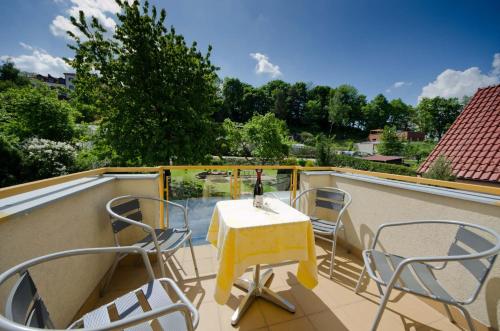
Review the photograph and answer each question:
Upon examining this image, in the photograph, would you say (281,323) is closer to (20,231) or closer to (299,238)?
(299,238)

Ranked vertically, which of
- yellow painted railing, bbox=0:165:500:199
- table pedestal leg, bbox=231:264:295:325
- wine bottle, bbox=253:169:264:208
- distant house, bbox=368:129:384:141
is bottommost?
table pedestal leg, bbox=231:264:295:325

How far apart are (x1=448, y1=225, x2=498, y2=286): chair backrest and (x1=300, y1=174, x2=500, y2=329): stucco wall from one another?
0.53 feet

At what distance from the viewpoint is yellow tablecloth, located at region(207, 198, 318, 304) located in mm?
1310

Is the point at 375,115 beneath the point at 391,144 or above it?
above

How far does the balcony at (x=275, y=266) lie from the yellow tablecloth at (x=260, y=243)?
471mm

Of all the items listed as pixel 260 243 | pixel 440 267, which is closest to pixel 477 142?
pixel 440 267

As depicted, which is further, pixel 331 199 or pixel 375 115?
pixel 375 115

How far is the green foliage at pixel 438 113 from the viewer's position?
35.9 m

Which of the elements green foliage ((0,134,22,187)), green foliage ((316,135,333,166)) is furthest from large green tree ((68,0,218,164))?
green foliage ((316,135,333,166))

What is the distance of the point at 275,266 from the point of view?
2238 millimetres

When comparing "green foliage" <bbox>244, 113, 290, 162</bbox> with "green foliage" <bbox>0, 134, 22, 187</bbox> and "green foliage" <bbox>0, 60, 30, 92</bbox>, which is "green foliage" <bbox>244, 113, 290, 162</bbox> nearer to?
"green foliage" <bbox>0, 134, 22, 187</bbox>

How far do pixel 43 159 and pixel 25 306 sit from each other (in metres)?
9.54

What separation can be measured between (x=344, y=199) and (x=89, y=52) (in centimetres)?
847

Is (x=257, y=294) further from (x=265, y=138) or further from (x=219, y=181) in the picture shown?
(x=265, y=138)
